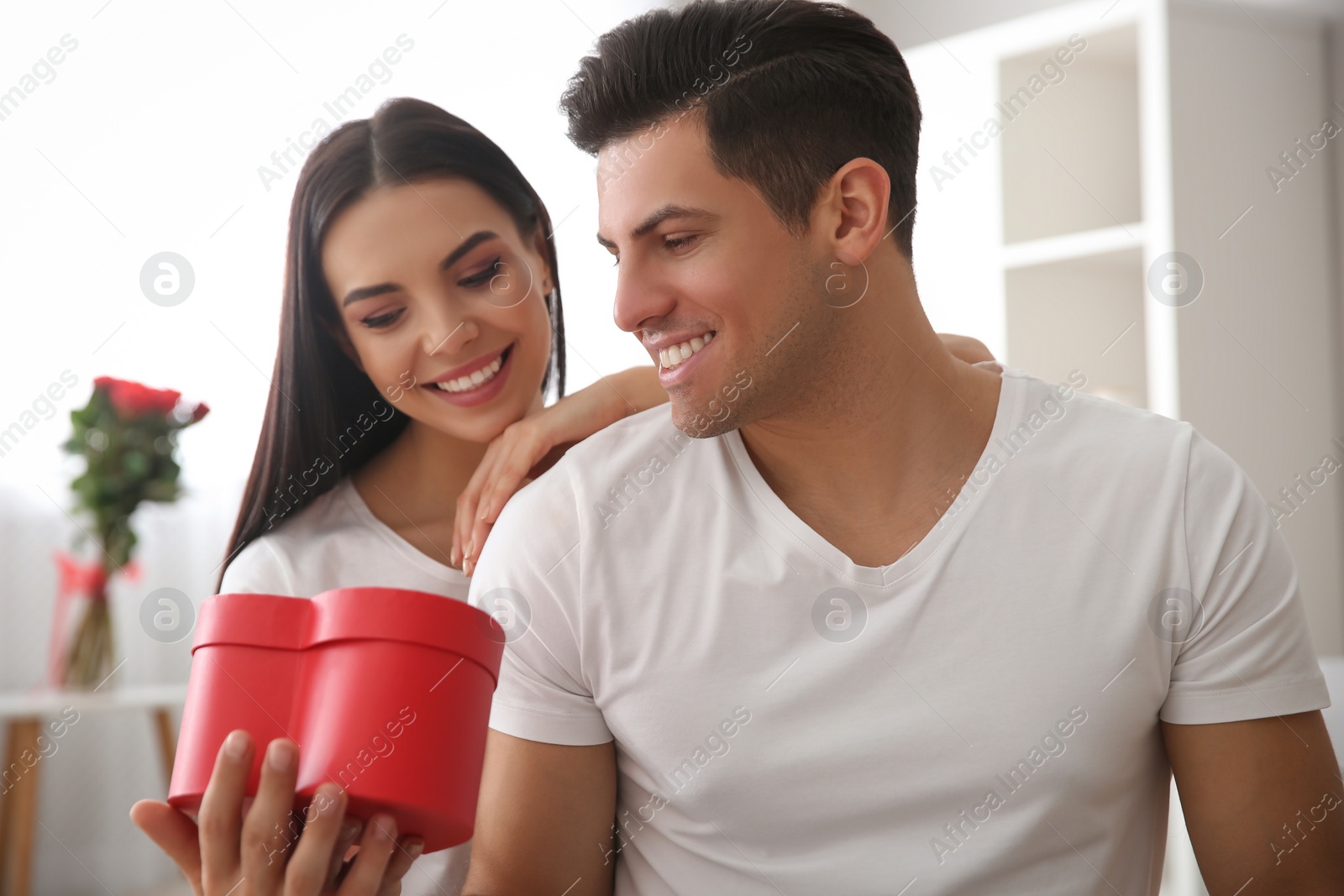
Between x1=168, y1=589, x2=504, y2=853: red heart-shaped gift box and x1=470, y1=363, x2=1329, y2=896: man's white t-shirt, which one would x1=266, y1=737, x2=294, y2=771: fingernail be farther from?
x1=470, y1=363, x2=1329, y2=896: man's white t-shirt

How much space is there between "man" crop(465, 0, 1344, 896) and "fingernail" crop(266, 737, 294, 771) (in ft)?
1.23

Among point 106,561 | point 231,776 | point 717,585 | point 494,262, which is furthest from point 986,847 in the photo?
point 106,561

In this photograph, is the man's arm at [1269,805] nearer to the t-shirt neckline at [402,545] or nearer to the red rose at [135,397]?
the t-shirt neckline at [402,545]

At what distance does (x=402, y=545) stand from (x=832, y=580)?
0.52 metres

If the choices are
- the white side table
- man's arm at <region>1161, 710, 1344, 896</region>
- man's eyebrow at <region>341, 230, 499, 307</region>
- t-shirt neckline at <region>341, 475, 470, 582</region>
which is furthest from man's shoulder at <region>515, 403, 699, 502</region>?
the white side table

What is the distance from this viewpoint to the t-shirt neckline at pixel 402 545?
4.37ft

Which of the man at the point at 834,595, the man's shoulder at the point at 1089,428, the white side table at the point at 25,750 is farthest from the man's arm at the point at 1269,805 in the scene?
the white side table at the point at 25,750

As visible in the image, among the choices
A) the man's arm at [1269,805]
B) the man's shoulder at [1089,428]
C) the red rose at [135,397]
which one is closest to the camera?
the man's arm at [1269,805]

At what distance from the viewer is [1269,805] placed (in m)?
1.03

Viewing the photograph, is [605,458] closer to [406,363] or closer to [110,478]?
[406,363]

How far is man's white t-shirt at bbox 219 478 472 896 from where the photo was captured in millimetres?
1289

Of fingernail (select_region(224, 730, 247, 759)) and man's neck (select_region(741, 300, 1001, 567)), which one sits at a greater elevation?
man's neck (select_region(741, 300, 1001, 567))

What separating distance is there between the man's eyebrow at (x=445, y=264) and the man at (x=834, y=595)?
211 mm

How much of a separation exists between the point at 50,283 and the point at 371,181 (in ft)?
5.67
